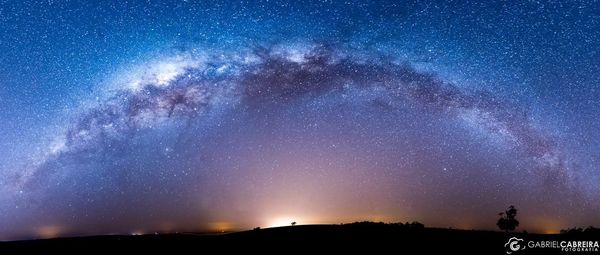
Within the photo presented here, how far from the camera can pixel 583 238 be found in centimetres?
1975

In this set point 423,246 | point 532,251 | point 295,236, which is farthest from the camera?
point 295,236

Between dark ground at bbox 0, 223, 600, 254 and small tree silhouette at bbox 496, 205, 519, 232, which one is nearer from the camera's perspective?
dark ground at bbox 0, 223, 600, 254

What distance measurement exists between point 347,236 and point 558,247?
35.2 feet

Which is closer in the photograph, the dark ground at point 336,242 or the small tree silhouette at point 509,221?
the dark ground at point 336,242

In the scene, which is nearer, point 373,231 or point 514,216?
point 373,231

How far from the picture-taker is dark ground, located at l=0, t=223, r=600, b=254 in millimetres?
19391

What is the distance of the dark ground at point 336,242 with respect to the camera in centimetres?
1939

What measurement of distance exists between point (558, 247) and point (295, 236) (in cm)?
1402

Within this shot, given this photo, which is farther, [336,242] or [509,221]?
[509,221]

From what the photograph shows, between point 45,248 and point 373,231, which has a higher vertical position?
point 373,231

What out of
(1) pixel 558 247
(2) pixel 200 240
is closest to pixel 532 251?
(1) pixel 558 247

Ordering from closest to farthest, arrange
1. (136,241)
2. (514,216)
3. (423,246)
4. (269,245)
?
(423,246) < (269,245) < (136,241) < (514,216)

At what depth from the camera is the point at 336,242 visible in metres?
20.9

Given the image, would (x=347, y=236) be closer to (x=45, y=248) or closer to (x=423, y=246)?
(x=423, y=246)
